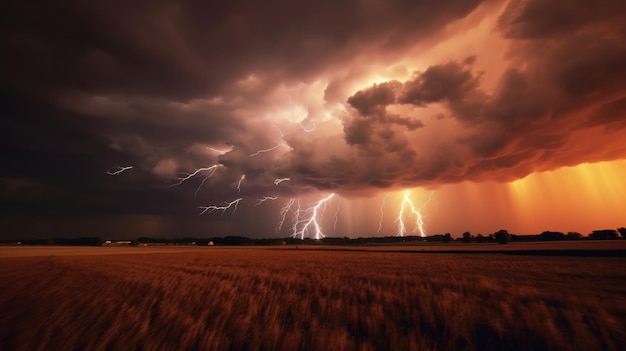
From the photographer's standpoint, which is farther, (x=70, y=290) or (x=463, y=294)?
(x=70, y=290)

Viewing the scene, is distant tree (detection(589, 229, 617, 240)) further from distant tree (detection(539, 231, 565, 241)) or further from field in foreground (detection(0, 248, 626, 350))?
field in foreground (detection(0, 248, 626, 350))

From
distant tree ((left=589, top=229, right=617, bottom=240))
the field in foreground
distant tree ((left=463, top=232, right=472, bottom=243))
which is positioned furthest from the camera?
distant tree ((left=463, top=232, right=472, bottom=243))

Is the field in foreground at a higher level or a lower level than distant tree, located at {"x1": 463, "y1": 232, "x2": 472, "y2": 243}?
lower

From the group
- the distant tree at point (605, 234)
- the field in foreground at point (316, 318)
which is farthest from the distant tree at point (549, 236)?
the field in foreground at point (316, 318)

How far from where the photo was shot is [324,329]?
6062 mm

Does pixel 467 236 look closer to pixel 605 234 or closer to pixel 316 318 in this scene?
pixel 605 234

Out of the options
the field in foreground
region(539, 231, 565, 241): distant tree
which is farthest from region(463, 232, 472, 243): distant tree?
the field in foreground

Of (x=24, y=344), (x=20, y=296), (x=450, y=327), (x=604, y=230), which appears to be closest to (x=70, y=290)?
(x=20, y=296)

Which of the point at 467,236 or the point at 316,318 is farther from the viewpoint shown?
the point at 467,236

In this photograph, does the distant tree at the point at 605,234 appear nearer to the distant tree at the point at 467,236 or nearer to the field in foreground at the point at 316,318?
the distant tree at the point at 467,236

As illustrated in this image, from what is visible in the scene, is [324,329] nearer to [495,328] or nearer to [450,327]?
[450,327]

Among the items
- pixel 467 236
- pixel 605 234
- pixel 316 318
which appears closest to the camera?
pixel 316 318

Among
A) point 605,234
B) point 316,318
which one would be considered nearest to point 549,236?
point 605,234

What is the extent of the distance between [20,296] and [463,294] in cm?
1495
